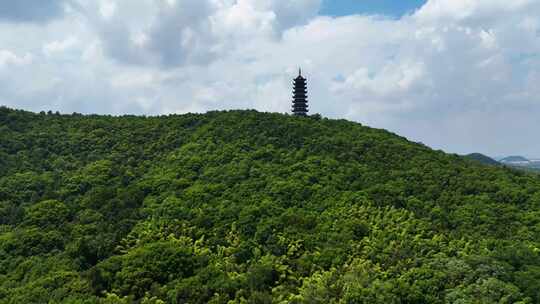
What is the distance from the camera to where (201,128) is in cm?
8656

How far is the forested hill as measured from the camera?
4903 cm

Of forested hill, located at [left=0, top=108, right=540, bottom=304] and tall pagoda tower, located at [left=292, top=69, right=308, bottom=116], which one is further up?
tall pagoda tower, located at [left=292, top=69, right=308, bottom=116]

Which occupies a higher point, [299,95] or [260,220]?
[299,95]

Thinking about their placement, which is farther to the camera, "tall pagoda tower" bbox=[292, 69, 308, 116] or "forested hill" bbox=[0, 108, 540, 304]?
"tall pagoda tower" bbox=[292, 69, 308, 116]

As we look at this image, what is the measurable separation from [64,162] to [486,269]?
181ft

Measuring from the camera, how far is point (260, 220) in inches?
2345

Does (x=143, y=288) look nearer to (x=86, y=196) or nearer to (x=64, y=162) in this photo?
(x=86, y=196)

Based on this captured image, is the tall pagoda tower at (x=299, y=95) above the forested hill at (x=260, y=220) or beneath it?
above

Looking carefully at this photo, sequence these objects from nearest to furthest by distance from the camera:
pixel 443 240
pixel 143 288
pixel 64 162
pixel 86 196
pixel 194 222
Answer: pixel 143 288, pixel 443 240, pixel 194 222, pixel 86 196, pixel 64 162

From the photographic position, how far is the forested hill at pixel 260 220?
161 feet

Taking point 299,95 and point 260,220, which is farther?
point 299,95

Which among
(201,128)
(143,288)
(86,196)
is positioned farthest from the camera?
(201,128)

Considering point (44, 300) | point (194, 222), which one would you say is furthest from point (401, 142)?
point (44, 300)

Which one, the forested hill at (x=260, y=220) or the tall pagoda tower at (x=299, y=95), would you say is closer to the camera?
the forested hill at (x=260, y=220)
